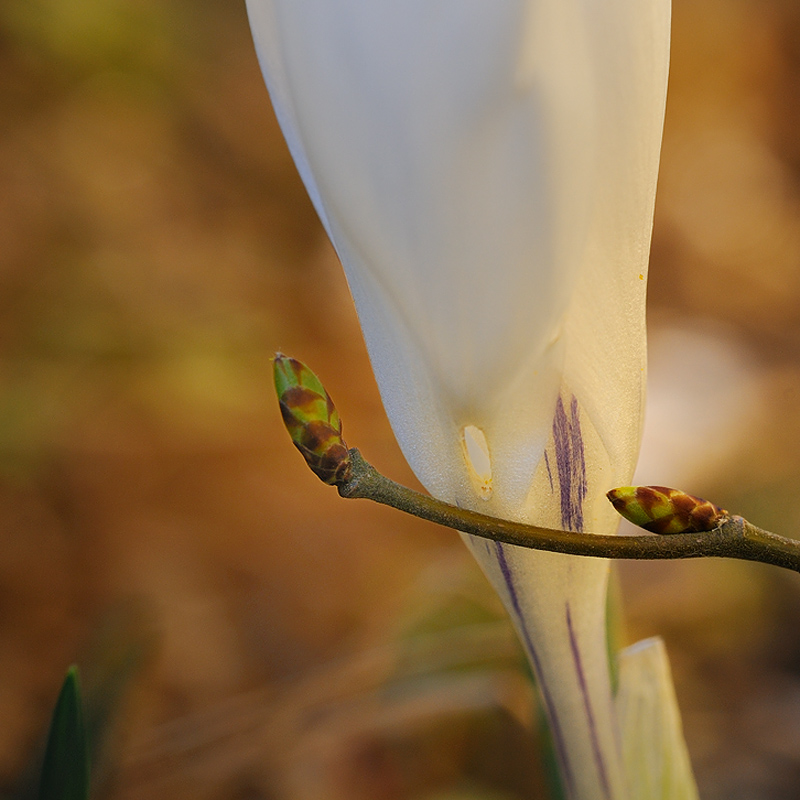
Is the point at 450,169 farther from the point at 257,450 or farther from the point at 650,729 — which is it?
the point at 257,450

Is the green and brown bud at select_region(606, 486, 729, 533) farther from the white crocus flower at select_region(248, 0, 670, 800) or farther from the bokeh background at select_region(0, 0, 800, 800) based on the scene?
the bokeh background at select_region(0, 0, 800, 800)

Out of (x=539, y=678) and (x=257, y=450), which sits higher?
(x=257, y=450)

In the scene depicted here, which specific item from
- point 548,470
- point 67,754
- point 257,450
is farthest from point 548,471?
point 257,450

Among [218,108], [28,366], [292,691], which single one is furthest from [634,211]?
[218,108]

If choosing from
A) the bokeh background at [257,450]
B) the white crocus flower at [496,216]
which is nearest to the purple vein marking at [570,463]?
the white crocus flower at [496,216]

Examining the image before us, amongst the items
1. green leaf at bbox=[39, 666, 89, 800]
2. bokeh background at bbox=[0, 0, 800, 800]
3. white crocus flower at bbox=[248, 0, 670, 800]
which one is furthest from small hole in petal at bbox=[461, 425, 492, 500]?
bokeh background at bbox=[0, 0, 800, 800]

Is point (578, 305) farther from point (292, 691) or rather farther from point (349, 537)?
point (349, 537)
